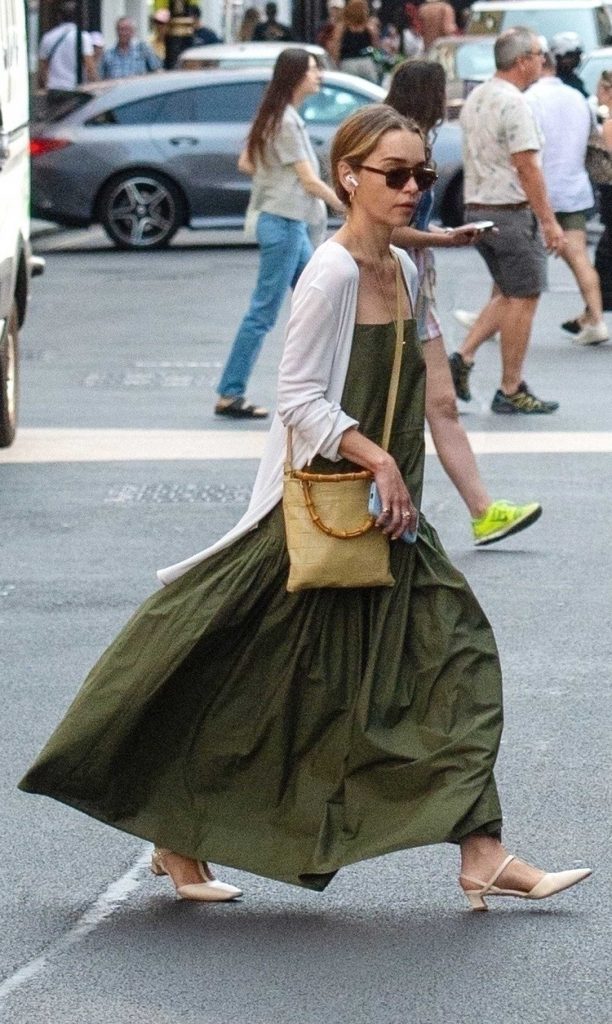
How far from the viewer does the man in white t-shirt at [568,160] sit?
14680 millimetres

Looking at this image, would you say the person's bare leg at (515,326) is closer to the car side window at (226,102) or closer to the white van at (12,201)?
the white van at (12,201)

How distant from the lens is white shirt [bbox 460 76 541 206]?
38.4ft

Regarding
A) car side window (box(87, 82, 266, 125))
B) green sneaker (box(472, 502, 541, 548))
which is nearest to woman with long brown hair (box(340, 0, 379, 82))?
car side window (box(87, 82, 266, 125))

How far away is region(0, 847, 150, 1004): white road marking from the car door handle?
58.0 feet

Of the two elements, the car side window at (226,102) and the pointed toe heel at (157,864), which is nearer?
the pointed toe heel at (157,864)

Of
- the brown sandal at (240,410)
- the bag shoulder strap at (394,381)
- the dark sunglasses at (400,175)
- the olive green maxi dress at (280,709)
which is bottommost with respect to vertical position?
the brown sandal at (240,410)

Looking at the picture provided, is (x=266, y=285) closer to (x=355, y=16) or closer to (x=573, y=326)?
(x=573, y=326)

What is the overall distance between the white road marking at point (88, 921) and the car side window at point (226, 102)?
18000 millimetres

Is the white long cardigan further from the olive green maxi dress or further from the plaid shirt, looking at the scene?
the plaid shirt

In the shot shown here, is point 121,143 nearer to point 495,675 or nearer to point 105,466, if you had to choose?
point 105,466

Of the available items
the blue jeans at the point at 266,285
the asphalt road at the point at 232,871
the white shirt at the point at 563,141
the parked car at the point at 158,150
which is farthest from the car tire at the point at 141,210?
the blue jeans at the point at 266,285

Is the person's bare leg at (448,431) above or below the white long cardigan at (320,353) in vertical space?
below

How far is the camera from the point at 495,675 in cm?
489

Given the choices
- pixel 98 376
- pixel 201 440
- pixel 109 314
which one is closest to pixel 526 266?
pixel 201 440
